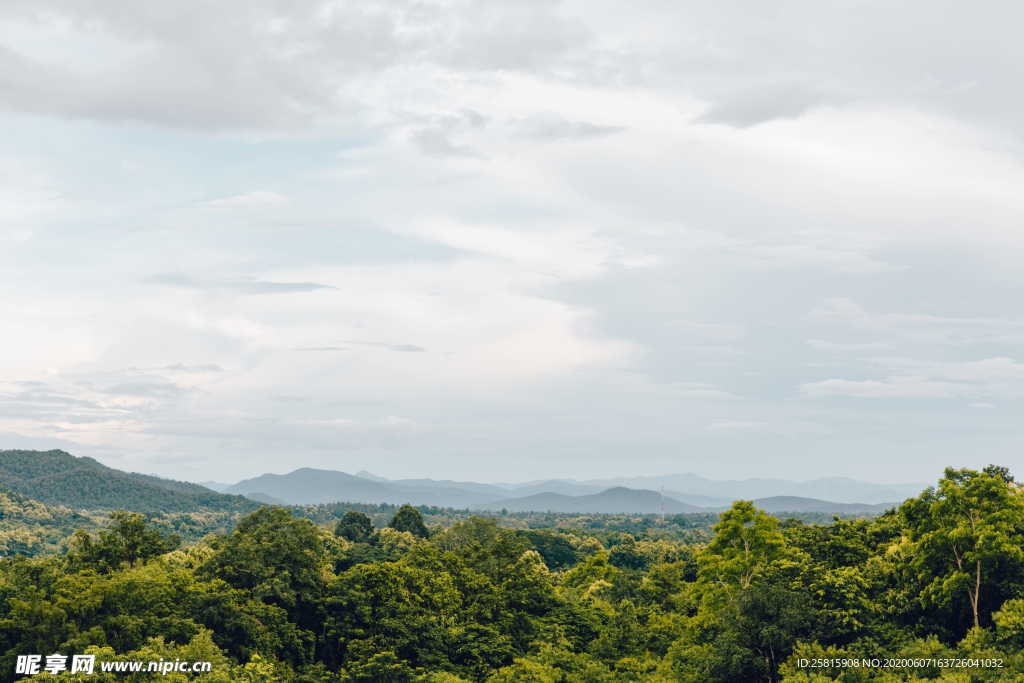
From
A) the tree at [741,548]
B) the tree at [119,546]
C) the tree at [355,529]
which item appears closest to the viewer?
the tree at [119,546]

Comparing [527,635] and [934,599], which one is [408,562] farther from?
[934,599]

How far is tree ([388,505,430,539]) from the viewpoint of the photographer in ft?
346

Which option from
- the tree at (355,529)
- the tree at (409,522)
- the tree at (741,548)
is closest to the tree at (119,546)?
the tree at (741,548)

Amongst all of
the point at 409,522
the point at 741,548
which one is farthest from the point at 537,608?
the point at 409,522

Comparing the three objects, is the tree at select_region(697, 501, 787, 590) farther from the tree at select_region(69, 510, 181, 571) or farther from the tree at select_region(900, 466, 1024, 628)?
the tree at select_region(69, 510, 181, 571)

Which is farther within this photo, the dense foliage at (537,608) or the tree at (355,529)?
the tree at (355,529)

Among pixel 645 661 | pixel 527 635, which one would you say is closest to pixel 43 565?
pixel 527 635

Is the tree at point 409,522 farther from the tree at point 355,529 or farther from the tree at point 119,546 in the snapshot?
the tree at point 119,546

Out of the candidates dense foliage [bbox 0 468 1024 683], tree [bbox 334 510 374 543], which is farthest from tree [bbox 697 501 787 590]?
tree [bbox 334 510 374 543]

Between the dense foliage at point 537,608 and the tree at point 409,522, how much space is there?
152 feet

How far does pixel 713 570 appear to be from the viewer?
52.2 meters

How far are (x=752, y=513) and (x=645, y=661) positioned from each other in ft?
40.0

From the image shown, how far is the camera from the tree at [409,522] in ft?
346

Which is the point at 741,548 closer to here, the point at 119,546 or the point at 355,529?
the point at 119,546
